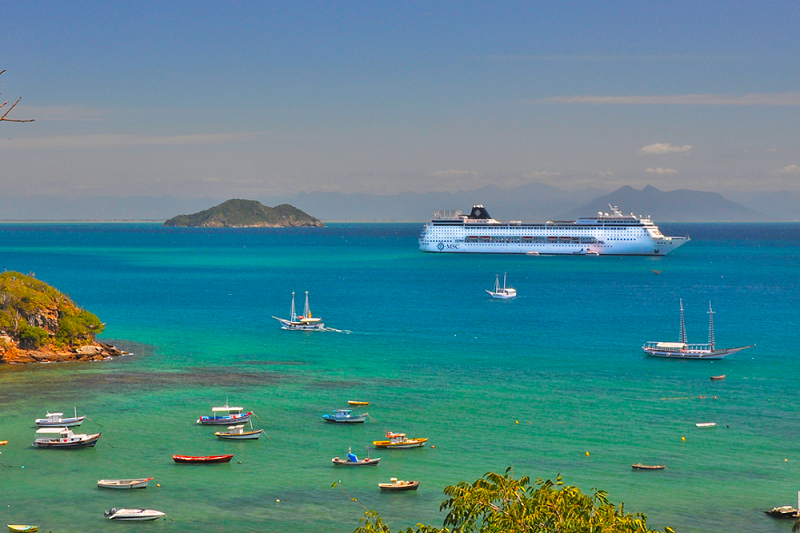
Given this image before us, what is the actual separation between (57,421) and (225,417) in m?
8.05

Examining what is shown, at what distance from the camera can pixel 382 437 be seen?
3872 centimetres

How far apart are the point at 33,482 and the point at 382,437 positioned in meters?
15.4

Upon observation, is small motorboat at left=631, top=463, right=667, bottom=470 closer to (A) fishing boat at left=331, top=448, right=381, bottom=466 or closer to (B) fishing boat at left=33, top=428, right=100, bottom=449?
(A) fishing boat at left=331, top=448, right=381, bottom=466

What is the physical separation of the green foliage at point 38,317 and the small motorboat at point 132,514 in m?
33.0

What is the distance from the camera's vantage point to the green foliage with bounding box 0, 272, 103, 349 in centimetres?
5784

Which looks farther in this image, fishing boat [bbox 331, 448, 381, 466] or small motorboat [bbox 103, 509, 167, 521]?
fishing boat [bbox 331, 448, 381, 466]

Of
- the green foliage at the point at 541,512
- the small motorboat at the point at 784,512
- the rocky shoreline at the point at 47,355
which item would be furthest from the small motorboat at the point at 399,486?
the rocky shoreline at the point at 47,355

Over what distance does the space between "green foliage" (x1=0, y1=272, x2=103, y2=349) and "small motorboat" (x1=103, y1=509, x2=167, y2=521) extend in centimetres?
3303

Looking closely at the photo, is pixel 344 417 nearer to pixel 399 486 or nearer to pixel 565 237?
pixel 399 486

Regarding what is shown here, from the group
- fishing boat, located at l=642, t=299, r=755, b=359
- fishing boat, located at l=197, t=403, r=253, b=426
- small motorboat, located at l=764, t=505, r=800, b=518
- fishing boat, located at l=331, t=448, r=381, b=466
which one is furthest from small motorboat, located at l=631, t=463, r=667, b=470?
fishing boat, located at l=642, t=299, r=755, b=359

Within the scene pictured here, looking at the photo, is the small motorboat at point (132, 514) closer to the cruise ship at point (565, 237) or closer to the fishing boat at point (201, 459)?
the fishing boat at point (201, 459)

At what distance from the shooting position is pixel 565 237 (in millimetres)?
186750

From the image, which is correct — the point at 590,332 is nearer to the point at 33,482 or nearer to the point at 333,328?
the point at 333,328

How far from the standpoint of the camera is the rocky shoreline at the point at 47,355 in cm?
5638
